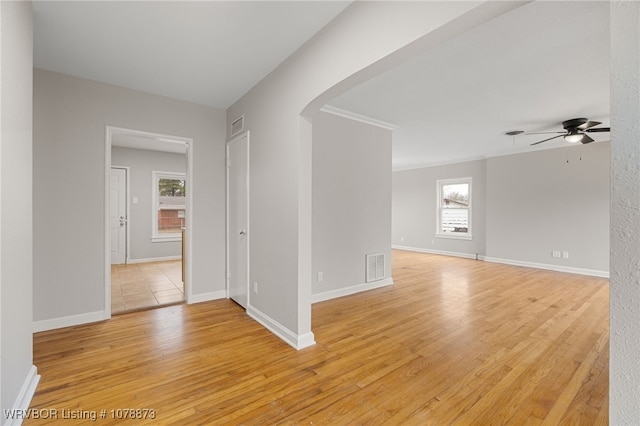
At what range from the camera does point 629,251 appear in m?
0.90

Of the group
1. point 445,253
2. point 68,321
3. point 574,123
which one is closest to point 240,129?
point 68,321

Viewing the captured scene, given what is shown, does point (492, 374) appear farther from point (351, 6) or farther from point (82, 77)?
point (82, 77)

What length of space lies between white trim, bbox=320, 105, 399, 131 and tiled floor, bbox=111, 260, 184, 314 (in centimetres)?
325

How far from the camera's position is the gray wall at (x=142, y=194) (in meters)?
6.40

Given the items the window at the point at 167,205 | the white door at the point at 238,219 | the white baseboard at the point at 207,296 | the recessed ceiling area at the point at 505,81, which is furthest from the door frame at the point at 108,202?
the window at the point at 167,205

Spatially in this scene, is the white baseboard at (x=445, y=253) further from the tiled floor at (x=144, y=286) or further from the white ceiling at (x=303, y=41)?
the tiled floor at (x=144, y=286)

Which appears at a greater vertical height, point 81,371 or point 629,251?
point 629,251

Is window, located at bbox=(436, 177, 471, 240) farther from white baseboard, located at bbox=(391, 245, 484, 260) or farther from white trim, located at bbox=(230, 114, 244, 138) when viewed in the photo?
white trim, located at bbox=(230, 114, 244, 138)

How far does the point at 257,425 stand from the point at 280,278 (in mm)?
1281

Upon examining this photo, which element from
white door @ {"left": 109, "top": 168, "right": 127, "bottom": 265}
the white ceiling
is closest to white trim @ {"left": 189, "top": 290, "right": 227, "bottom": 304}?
the white ceiling

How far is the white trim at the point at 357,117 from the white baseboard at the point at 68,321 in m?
3.58

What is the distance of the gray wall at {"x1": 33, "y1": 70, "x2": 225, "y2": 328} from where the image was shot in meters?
2.85

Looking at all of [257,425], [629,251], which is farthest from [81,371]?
[629,251]

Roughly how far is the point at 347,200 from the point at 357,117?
4.05 feet
